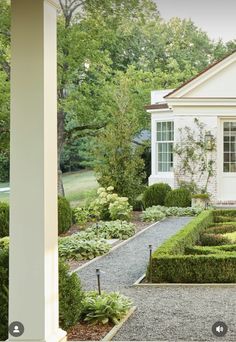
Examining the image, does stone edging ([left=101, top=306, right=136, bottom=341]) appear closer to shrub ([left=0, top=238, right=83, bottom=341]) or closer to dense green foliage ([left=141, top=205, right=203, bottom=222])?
shrub ([left=0, top=238, right=83, bottom=341])

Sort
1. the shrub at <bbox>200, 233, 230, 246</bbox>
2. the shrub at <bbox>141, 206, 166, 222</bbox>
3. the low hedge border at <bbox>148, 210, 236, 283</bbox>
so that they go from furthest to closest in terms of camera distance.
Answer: the shrub at <bbox>141, 206, 166, 222</bbox> < the shrub at <bbox>200, 233, 230, 246</bbox> < the low hedge border at <bbox>148, 210, 236, 283</bbox>

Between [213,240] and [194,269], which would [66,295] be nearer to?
[194,269]

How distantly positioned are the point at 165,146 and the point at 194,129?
4.56 ft

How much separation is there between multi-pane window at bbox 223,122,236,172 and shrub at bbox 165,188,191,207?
1956 millimetres

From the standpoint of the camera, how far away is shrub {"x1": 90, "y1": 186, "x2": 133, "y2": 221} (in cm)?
1345

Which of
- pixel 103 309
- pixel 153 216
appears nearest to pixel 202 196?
pixel 153 216

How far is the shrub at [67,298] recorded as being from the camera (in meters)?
4.53

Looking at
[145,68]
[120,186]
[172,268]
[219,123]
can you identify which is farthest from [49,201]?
[145,68]

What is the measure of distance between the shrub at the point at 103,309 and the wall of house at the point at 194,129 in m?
11.2

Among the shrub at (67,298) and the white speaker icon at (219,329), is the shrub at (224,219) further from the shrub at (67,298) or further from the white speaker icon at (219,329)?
the white speaker icon at (219,329)

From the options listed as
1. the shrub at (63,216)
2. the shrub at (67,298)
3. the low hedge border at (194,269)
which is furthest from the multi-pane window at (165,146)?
the shrub at (67,298)

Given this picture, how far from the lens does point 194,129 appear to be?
55.0ft

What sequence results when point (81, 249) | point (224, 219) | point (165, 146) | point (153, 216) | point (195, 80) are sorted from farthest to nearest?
point (165, 146) < point (195, 80) < point (153, 216) < point (224, 219) < point (81, 249)

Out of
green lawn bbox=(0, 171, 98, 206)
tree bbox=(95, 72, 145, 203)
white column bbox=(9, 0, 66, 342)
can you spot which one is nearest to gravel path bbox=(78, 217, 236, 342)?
white column bbox=(9, 0, 66, 342)
